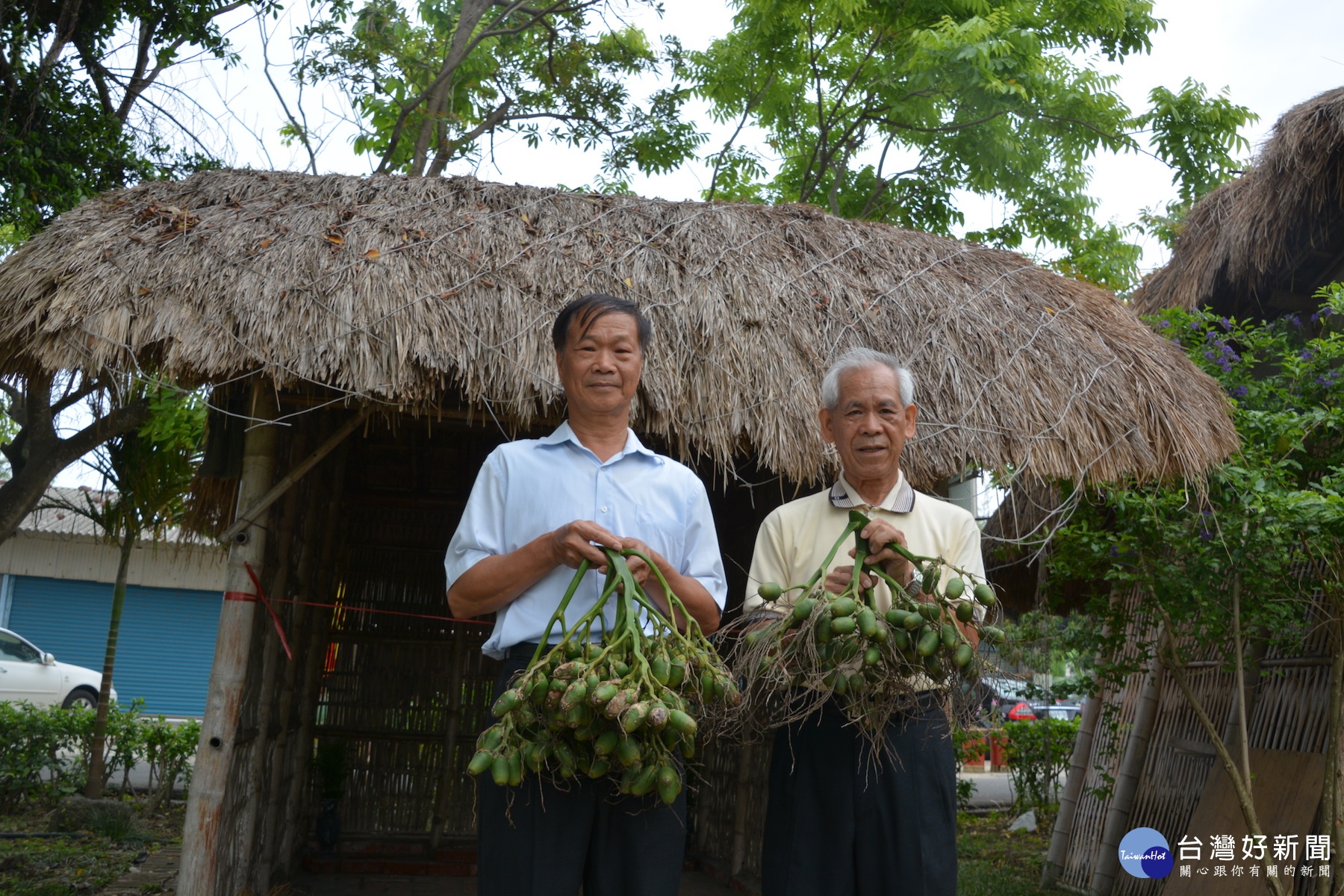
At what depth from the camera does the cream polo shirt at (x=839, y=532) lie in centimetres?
208

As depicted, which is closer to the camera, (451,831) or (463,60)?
(451,831)

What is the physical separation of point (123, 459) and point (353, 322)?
3708mm

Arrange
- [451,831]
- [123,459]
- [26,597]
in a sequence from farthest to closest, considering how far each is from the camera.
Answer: [26,597], [123,459], [451,831]

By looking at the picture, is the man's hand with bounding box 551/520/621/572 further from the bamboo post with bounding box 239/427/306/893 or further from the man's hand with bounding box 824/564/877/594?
the bamboo post with bounding box 239/427/306/893

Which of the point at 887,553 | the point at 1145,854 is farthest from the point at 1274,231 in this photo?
the point at 887,553

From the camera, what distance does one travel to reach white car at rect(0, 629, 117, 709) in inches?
389

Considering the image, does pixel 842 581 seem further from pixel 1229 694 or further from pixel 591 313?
pixel 1229 694

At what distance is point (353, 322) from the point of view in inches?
140

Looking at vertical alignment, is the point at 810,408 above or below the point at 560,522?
above

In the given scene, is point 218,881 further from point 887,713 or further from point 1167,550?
point 1167,550

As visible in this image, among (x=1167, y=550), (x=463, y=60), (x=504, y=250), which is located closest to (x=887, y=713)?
(x=504, y=250)

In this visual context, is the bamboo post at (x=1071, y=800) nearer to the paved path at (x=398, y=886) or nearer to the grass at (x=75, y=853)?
the paved path at (x=398, y=886)

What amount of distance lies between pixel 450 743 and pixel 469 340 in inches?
118

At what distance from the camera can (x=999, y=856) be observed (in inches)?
272
